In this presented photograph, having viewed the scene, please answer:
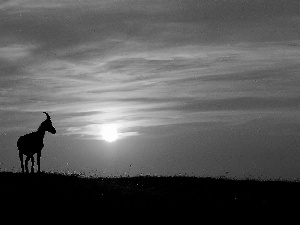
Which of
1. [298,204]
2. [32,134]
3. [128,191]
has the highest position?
[32,134]

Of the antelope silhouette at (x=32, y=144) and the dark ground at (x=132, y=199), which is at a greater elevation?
the antelope silhouette at (x=32, y=144)

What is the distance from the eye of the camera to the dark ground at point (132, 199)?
18.8 metres

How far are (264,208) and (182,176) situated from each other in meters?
13.2

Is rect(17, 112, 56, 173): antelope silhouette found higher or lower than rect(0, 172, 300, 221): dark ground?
higher

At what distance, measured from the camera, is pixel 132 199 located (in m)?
21.0

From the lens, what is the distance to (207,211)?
19312mm

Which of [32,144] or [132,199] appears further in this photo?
[32,144]

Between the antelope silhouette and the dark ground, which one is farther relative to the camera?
the antelope silhouette

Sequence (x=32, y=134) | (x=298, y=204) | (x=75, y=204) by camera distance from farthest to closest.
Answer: (x=32, y=134) < (x=298, y=204) < (x=75, y=204)

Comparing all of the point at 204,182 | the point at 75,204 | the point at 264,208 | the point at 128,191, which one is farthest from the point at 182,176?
the point at 75,204

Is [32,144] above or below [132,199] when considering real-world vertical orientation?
above

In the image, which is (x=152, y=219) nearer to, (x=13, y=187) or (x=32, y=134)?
(x=13, y=187)

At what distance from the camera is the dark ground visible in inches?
738

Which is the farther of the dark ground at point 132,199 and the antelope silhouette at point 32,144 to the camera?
the antelope silhouette at point 32,144
